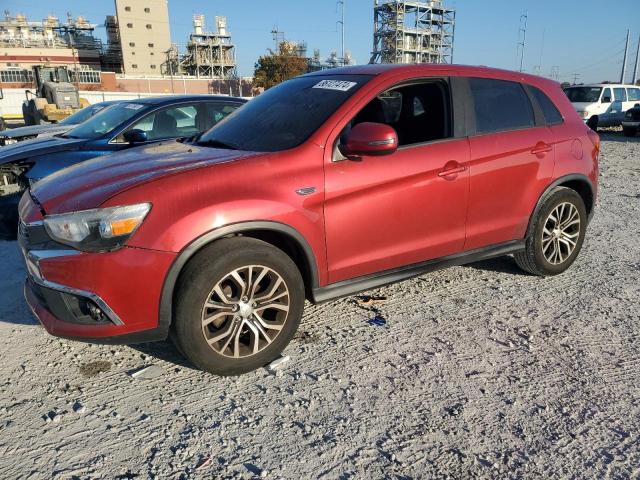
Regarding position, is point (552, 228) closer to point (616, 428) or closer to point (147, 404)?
point (616, 428)

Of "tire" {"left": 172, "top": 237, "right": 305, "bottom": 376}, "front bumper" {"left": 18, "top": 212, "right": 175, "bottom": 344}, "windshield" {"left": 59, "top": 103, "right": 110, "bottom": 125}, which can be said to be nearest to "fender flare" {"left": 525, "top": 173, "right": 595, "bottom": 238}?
"tire" {"left": 172, "top": 237, "right": 305, "bottom": 376}

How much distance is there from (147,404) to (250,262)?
96cm

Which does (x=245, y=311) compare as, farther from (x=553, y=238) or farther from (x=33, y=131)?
(x=33, y=131)

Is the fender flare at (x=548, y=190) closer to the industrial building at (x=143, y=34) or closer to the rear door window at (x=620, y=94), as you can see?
the rear door window at (x=620, y=94)

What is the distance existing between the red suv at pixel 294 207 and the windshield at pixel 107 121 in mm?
2714

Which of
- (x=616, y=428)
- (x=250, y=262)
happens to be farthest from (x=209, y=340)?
(x=616, y=428)

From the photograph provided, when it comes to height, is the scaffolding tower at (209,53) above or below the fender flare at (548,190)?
above

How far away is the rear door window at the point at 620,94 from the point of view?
18.6 meters

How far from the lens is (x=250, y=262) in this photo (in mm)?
2811

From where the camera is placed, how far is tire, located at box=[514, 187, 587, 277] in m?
4.16

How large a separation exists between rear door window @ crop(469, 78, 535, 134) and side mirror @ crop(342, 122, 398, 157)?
1060 millimetres

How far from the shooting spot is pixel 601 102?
1811 cm

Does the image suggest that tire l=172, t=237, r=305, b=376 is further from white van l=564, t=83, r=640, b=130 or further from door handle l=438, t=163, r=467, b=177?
white van l=564, t=83, r=640, b=130

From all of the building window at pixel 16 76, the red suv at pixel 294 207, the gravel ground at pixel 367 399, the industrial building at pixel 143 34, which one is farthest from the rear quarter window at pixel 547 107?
the industrial building at pixel 143 34
